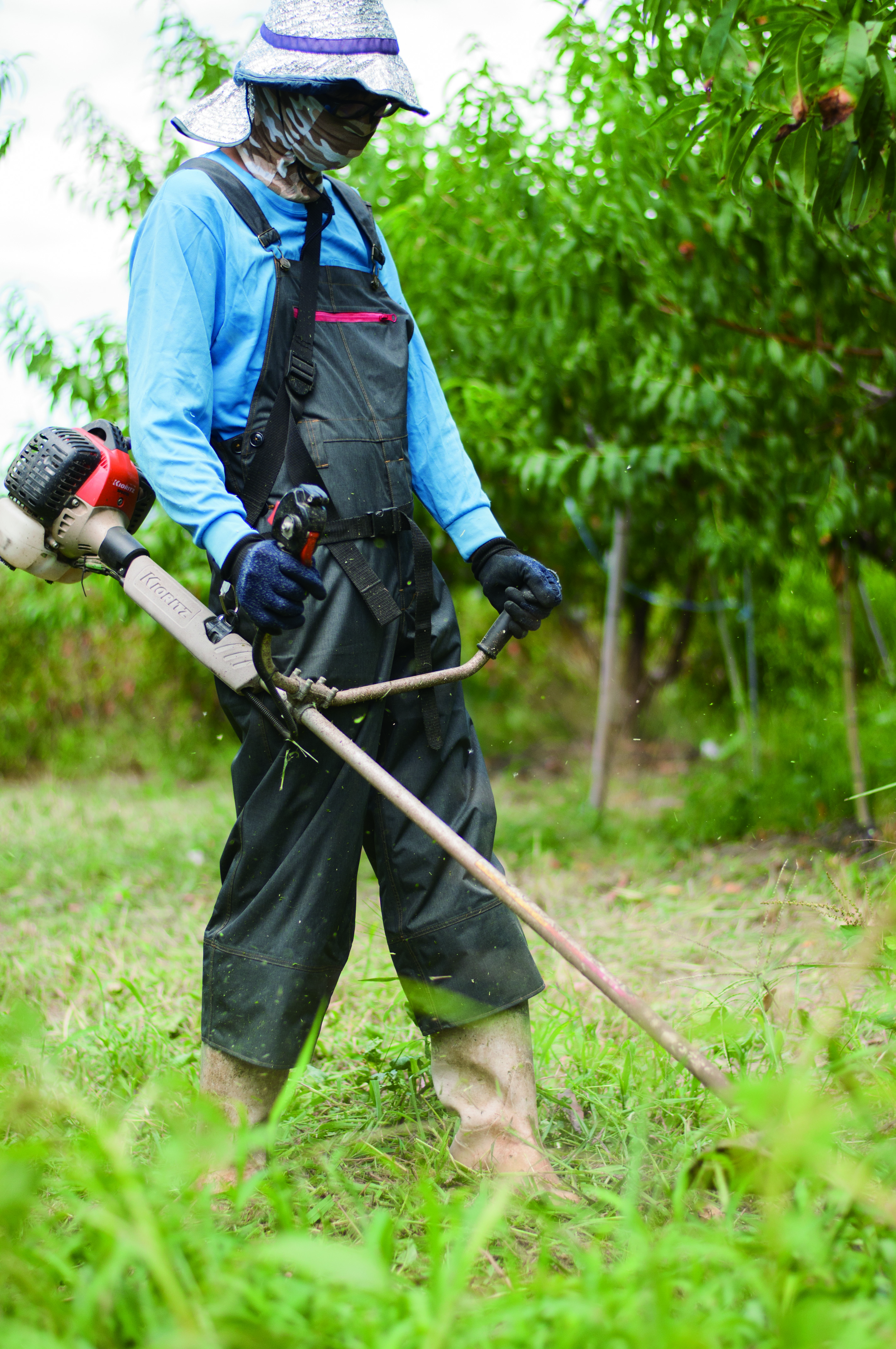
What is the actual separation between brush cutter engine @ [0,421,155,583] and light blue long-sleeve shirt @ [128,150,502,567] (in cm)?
15

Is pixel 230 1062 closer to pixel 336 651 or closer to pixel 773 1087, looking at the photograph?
pixel 336 651

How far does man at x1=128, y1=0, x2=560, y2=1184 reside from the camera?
1744mm

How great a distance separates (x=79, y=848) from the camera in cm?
481

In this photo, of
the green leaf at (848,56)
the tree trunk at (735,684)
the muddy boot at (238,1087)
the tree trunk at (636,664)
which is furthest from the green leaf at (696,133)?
the tree trunk at (636,664)

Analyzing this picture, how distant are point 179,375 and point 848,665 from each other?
129 inches

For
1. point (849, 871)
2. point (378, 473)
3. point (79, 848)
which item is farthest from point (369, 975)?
point (79, 848)

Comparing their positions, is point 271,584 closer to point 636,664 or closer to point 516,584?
point 516,584

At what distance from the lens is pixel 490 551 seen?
82.6 inches

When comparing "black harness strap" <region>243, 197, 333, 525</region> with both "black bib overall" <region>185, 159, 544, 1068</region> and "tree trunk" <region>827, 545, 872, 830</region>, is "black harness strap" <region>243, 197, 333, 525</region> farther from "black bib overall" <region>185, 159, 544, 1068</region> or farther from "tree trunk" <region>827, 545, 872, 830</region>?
"tree trunk" <region>827, 545, 872, 830</region>

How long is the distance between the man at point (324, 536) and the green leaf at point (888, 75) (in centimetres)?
76

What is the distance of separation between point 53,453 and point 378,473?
548 millimetres

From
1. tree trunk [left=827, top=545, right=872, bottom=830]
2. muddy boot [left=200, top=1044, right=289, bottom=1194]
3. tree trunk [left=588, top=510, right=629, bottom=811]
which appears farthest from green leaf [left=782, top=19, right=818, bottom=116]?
tree trunk [left=588, top=510, right=629, bottom=811]

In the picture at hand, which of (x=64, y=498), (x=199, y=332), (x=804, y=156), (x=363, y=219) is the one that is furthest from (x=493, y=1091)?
(x=804, y=156)

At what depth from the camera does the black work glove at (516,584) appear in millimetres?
1996
